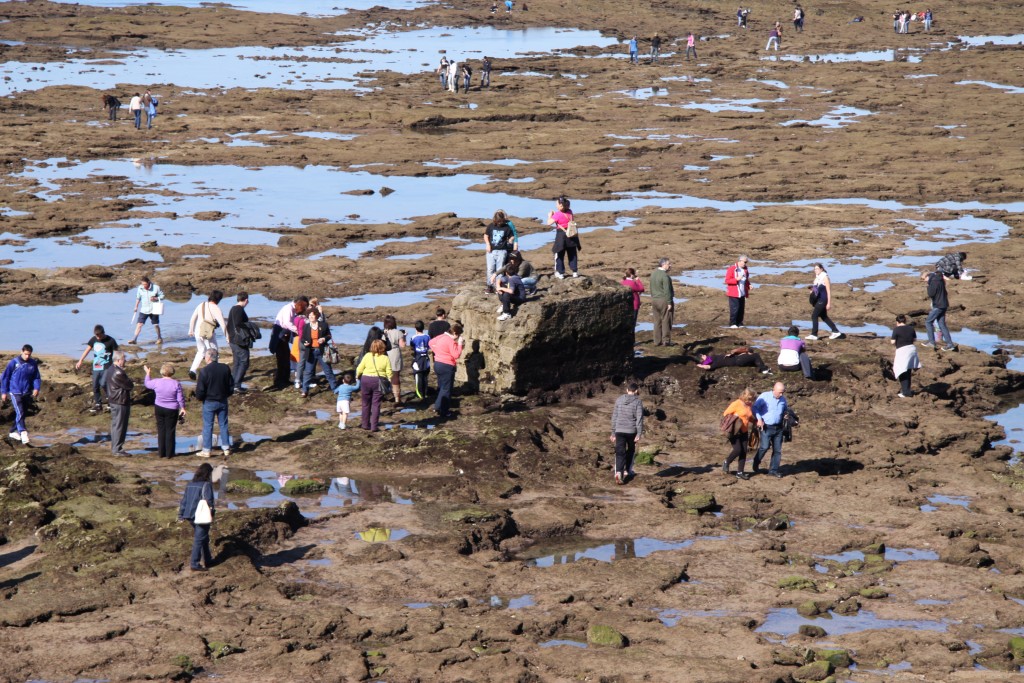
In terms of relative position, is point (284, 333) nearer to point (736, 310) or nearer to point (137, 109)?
Result: point (736, 310)

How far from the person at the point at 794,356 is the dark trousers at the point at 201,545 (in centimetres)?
1145

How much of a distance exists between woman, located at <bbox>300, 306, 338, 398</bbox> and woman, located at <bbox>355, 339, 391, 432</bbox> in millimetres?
1845

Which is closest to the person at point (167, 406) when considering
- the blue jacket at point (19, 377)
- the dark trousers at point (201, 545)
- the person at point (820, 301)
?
the blue jacket at point (19, 377)

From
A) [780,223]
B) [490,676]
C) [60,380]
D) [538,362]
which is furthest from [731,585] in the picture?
[780,223]

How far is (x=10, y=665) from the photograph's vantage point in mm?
10852

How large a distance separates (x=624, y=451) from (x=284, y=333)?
273 inches

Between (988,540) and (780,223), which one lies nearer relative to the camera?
(988,540)

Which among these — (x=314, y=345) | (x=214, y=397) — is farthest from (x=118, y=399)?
(x=314, y=345)

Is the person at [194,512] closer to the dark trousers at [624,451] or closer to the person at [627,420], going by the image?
the person at [627,420]

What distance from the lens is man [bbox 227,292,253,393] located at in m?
19.7

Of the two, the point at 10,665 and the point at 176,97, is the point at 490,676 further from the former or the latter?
the point at 176,97

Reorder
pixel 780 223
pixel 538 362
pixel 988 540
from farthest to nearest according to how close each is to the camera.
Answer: pixel 780 223 < pixel 538 362 < pixel 988 540

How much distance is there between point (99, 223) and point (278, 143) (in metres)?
13.5

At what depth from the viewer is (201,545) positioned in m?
12.8
